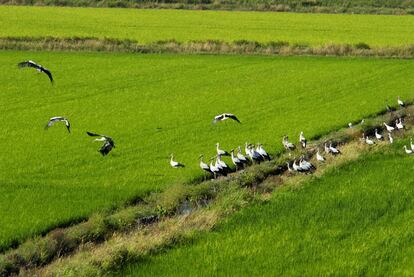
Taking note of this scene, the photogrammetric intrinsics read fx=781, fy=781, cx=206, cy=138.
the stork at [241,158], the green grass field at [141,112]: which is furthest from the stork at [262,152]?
the green grass field at [141,112]

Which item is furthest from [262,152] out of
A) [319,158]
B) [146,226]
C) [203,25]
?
[203,25]

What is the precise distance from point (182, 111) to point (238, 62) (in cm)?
1654

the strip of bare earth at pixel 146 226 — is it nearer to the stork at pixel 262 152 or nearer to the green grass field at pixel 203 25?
the stork at pixel 262 152

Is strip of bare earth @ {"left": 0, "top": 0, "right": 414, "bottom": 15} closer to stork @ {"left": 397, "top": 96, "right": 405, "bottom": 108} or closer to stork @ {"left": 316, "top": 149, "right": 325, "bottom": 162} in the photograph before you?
stork @ {"left": 397, "top": 96, "right": 405, "bottom": 108}

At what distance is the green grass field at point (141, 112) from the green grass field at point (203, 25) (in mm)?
8961

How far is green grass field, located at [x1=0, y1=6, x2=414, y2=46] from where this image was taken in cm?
5447

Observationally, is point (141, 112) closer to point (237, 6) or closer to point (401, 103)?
point (401, 103)

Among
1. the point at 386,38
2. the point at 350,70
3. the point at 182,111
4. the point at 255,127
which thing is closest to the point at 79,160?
the point at 255,127

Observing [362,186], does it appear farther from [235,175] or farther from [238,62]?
[238,62]

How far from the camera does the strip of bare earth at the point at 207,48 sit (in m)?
48.2

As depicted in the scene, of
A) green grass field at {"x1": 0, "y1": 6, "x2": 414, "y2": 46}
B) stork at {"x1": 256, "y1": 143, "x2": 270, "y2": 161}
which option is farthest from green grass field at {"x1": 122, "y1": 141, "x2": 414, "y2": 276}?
green grass field at {"x1": 0, "y1": 6, "x2": 414, "y2": 46}

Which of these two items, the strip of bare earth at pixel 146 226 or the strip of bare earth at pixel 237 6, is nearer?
the strip of bare earth at pixel 146 226

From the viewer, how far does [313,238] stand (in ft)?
43.6

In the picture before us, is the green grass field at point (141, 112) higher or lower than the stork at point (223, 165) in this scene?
lower
